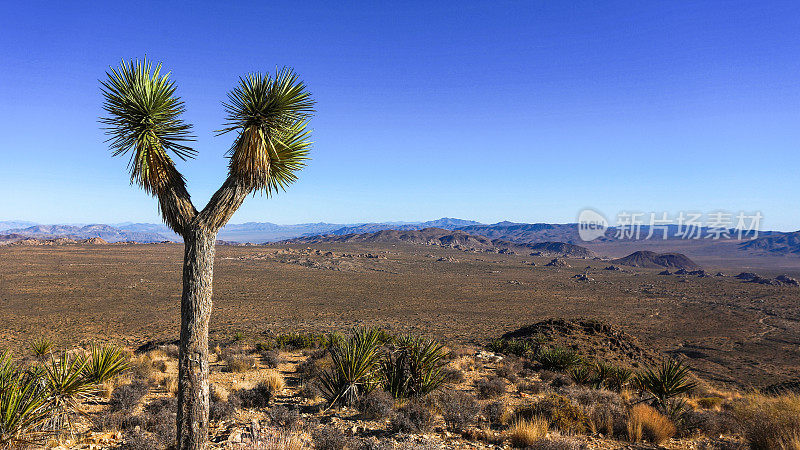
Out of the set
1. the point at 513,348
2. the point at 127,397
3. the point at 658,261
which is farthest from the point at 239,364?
the point at 658,261

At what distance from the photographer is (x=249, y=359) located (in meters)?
11.5

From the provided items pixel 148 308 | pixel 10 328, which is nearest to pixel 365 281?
Result: pixel 148 308

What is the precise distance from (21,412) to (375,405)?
15.7 feet

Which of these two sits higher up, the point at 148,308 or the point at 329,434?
the point at 329,434

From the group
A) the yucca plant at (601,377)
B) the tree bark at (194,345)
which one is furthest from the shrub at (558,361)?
the tree bark at (194,345)

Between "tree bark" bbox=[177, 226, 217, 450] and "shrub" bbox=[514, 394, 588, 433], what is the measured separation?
4883 mm

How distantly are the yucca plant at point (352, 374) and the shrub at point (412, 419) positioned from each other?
0.98m

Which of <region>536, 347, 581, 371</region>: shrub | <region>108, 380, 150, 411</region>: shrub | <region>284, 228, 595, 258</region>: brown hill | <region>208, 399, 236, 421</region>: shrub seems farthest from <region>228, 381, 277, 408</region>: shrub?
<region>284, 228, 595, 258</region>: brown hill

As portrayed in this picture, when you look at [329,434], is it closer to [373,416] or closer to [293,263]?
[373,416]

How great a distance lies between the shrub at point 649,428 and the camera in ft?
18.5

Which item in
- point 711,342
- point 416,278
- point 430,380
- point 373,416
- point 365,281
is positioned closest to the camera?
point 373,416

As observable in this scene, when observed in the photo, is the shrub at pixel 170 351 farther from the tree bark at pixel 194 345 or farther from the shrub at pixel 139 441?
the tree bark at pixel 194 345

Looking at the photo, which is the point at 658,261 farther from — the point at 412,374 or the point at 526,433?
the point at 526,433

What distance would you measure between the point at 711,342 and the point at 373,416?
110 ft
